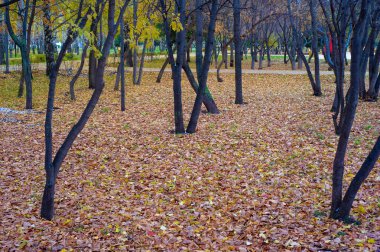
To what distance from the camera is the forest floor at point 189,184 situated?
4.76m

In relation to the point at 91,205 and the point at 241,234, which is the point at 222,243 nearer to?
the point at 241,234

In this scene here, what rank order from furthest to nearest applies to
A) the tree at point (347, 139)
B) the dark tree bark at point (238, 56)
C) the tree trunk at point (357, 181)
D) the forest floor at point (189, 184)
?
the dark tree bark at point (238, 56) < the forest floor at point (189, 184) < the tree at point (347, 139) < the tree trunk at point (357, 181)

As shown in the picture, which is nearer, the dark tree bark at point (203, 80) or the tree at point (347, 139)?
the tree at point (347, 139)

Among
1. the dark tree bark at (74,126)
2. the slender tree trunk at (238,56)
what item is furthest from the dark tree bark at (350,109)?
the slender tree trunk at (238,56)

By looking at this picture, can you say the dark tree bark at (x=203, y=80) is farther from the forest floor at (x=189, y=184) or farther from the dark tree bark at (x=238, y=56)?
the dark tree bark at (x=238, y=56)

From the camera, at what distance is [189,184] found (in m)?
6.65

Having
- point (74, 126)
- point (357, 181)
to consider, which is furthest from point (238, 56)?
point (357, 181)

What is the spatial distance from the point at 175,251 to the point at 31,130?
702cm

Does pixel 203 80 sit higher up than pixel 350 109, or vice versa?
pixel 203 80

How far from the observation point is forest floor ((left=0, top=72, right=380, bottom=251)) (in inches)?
187

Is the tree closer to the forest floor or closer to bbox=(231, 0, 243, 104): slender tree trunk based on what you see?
the forest floor

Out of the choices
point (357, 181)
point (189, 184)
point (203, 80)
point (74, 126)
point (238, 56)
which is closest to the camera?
point (357, 181)

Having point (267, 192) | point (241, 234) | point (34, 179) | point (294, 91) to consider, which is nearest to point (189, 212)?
point (241, 234)

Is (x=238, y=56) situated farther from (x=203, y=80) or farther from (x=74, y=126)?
(x=74, y=126)
